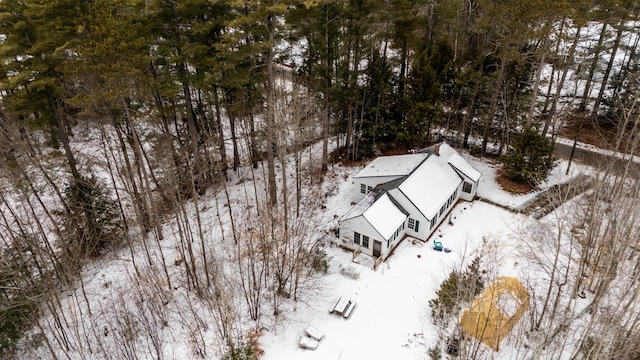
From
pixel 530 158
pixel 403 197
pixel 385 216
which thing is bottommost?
pixel 385 216

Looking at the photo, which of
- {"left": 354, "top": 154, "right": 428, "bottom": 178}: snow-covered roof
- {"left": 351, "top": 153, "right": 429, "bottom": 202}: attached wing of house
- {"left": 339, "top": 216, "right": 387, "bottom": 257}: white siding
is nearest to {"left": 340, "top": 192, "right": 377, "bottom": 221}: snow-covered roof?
{"left": 339, "top": 216, "right": 387, "bottom": 257}: white siding

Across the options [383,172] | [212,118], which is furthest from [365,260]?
[212,118]

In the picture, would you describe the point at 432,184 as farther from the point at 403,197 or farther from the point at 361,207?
the point at 361,207

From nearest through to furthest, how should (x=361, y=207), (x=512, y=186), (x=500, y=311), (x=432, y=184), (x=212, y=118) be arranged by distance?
(x=500, y=311), (x=361, y=207), (x=432, y=184), (x=212, y=118), (x=512, y=186)

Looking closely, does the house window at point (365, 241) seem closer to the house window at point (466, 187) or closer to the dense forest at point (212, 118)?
the dense forest at point (212, 118)

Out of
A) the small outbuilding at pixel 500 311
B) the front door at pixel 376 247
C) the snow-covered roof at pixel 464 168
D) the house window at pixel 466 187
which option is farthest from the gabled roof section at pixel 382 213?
the small outbuilding at pixel 500 311

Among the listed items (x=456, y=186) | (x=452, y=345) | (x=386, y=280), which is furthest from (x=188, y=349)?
(x=456, y=186)
